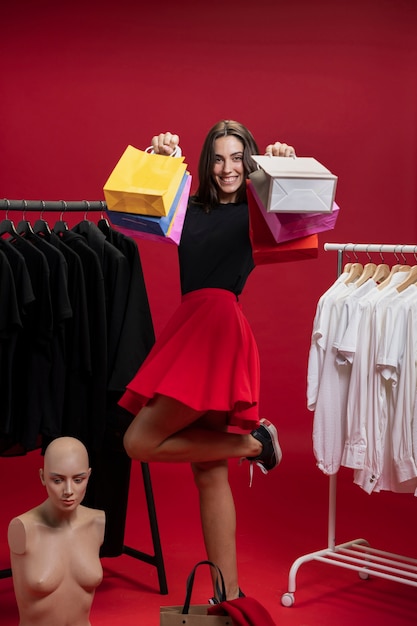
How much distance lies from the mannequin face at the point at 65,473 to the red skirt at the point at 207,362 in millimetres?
414

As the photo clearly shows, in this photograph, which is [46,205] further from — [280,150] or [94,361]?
[280,150]

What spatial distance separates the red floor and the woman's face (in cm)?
171

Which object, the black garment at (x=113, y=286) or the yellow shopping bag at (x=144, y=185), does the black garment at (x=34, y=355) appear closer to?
the black garment at (x=113, y=286)

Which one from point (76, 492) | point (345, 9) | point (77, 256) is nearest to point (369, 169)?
point (345, 9)

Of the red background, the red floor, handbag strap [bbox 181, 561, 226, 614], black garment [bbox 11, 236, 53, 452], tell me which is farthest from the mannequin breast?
the red background

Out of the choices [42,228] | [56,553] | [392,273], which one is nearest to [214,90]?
[392,273]

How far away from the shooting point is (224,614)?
2924mm

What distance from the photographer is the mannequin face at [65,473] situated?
2.97 metres

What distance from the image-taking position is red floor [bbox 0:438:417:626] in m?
4.01

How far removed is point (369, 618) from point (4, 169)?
3.44 m

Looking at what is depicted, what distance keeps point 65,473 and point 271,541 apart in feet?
6.93

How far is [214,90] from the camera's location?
19.8 ft

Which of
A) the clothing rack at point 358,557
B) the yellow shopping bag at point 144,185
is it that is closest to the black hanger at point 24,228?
the yellow shopping bag at point 144,185

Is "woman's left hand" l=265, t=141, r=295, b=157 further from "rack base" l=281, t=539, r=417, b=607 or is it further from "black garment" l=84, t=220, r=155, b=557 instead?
"rack base" l=281, t=539, r=417, b=607
